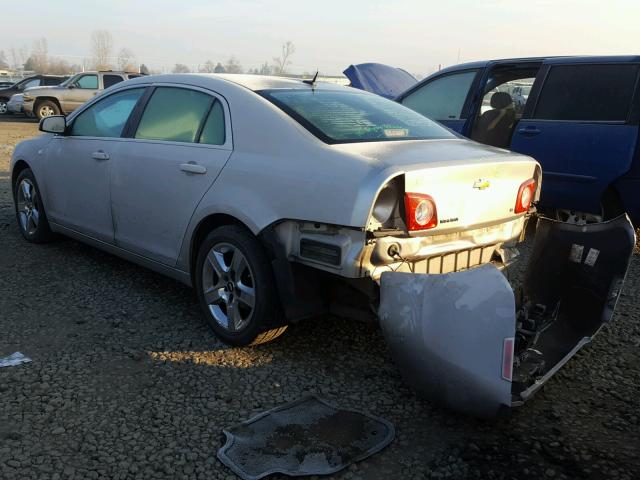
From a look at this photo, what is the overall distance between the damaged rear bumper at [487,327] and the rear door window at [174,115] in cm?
175

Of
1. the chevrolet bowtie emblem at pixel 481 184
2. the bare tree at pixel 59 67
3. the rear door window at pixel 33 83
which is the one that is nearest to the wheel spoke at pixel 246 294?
the chevrolet bowtie emblem at pixel 481 184

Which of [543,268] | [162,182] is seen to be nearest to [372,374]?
[543,268]

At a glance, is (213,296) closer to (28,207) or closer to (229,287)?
(229,287)

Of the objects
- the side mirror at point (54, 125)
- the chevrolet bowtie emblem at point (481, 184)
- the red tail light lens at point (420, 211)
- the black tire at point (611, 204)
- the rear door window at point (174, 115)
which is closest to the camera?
the red tail light lens at point (420, 211)

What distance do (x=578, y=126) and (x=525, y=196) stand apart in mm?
2417

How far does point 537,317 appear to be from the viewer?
3.59m

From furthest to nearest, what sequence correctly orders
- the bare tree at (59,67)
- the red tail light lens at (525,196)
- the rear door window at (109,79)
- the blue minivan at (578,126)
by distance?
the bare tree at (59,67) → the rear door window at (109,79) → the blue minivan at (578,126) → the red tail light lens at (525,196)

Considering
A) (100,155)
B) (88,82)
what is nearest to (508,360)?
(100,155)

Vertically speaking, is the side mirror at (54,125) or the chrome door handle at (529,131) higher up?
the side mirror at (54,125)

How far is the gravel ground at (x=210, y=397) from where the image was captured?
256cm

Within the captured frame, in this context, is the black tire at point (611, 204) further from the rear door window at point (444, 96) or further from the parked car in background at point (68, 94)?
the parked car in background at point (68, 94)

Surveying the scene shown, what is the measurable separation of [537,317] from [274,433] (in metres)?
1.75

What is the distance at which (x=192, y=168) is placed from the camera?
373 centimetres

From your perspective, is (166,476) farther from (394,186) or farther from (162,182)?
(162,182)
